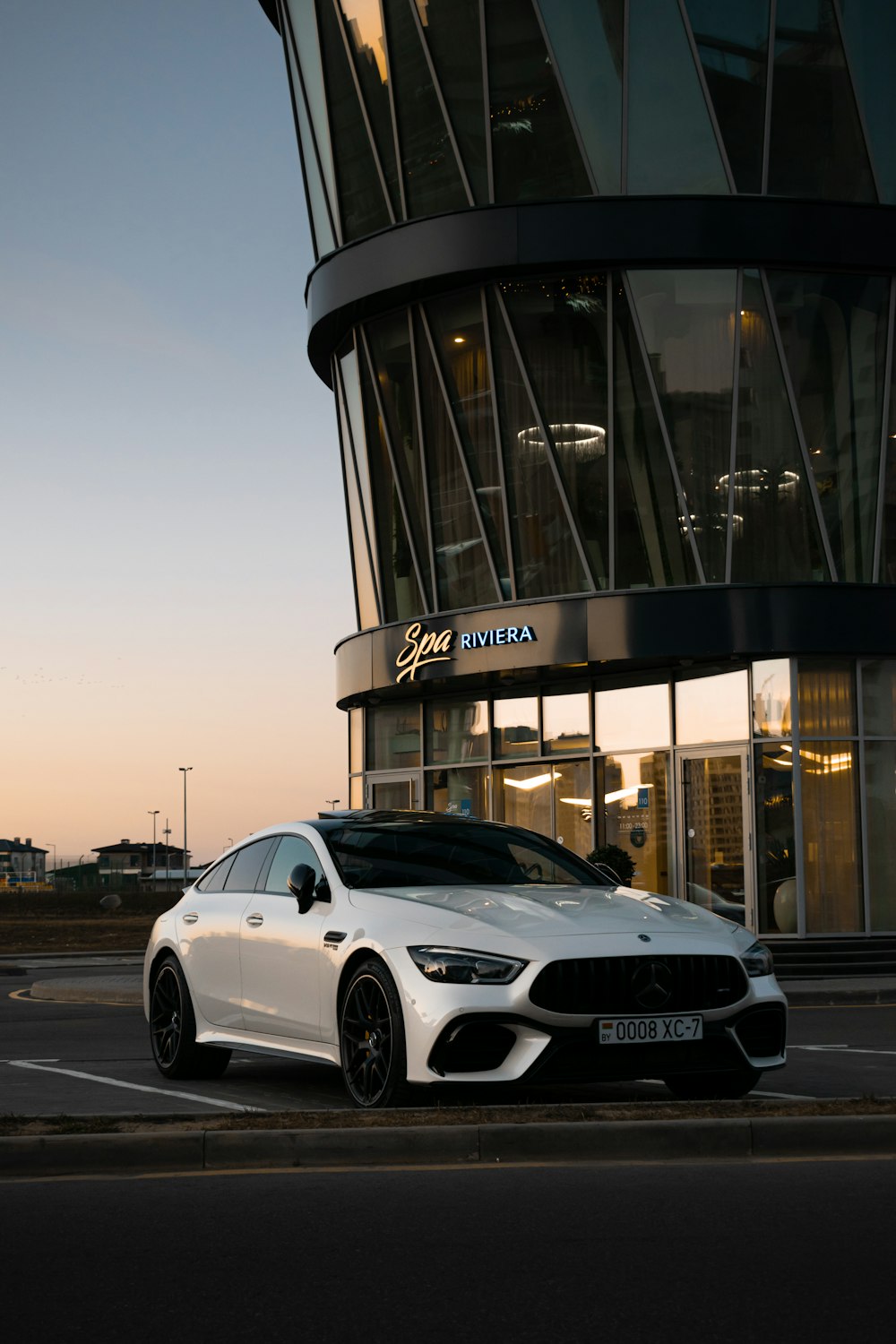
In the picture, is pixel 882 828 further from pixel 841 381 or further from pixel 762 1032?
pixel 762 1032

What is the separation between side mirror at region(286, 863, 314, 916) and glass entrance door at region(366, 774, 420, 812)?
19826mm

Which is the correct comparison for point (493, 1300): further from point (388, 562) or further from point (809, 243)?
point (388, 562)

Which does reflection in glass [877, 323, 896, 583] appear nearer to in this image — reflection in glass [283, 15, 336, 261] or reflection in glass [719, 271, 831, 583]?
reflection in glass [719, 271, 831, 583]

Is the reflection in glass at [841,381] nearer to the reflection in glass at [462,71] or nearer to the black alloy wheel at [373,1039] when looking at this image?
the reflection in glass at [462,71]

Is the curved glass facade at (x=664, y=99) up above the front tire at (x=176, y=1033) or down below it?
above

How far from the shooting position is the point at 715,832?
24578 millimetres

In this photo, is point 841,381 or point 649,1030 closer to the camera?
point 649,1030

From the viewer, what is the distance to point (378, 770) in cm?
3020

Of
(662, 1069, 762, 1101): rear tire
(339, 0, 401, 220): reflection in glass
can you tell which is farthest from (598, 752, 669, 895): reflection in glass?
(662, 1069, 762, 1101): rear tire

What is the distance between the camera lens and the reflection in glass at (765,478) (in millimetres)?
24766

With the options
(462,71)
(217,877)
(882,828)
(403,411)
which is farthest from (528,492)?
(217,877)

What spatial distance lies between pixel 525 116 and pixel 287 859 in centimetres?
1904

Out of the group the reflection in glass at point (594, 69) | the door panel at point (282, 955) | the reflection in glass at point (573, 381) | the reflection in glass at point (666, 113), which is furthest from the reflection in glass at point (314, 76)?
the door panel at point (282, 955)

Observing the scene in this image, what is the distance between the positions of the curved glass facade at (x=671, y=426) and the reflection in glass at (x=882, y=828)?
2.58 metres
